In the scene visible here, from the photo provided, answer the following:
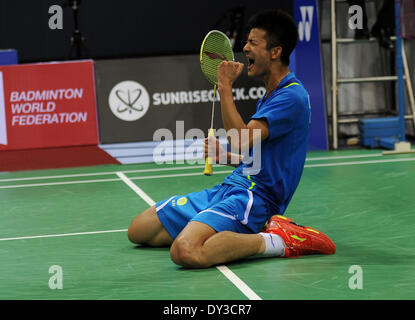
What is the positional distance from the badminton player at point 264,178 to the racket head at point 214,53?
0.37 m

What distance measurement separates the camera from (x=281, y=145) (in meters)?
4.33

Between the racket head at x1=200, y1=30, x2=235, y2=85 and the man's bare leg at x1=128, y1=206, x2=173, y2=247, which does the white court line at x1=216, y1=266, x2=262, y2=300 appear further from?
the racket head at x1=200, y1=30, x2=235, y2=85

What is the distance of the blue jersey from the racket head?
432mm

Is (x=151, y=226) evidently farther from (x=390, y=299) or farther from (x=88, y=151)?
(x=88, y=151)

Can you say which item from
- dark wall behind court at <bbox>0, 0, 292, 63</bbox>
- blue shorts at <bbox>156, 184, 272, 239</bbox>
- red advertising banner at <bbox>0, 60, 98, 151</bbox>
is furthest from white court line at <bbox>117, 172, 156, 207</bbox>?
dark wall behind court at <bbox>0, 0, 292, 63</bbox>

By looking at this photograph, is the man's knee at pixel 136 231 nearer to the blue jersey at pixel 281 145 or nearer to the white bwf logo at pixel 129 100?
the blue jersey at pixel 281 145

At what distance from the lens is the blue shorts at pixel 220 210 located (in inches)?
169

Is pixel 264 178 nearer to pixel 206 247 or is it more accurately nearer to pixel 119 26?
pixel 206 247

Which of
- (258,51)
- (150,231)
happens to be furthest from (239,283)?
(258,51)

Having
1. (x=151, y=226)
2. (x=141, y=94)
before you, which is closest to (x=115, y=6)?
(x=141, y=94)

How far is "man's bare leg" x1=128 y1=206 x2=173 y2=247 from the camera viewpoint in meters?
4.74
